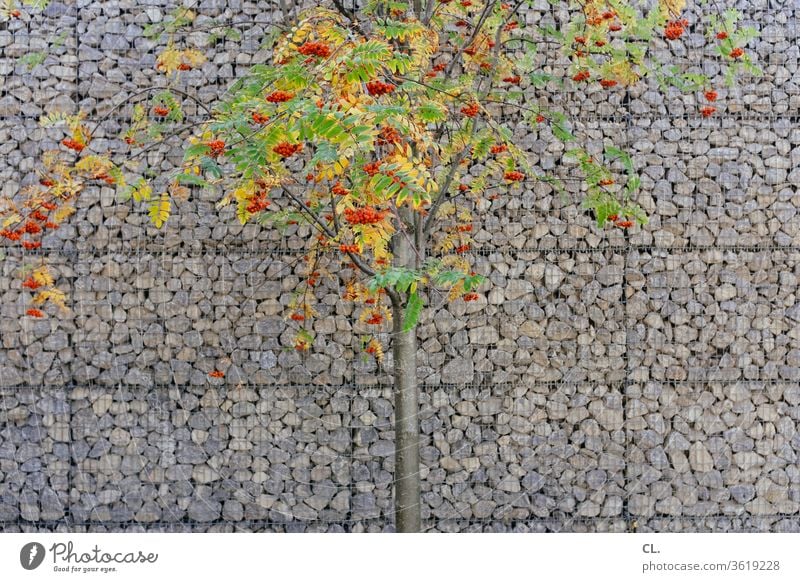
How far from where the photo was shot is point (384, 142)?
2.24 m

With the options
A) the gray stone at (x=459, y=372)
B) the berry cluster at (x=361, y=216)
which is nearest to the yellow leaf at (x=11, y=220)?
the berry cluster at (x=361, y=216)

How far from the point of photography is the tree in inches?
70.7

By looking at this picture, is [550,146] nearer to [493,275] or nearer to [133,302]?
[493,275]

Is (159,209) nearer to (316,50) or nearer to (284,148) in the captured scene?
(284,148)

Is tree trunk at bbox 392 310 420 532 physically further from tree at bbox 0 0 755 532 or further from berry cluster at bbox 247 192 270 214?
berry cluster at bbox 247 192 270 214

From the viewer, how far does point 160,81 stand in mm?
3121

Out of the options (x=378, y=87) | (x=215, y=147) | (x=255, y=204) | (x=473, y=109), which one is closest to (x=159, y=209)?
(x=255, y=204)

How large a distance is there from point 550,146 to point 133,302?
1.93 metres

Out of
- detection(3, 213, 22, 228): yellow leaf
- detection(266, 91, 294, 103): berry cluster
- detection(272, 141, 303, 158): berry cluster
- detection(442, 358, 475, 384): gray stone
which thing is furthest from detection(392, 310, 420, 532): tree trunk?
detection(3, 213, 22, 228): yellow leaf

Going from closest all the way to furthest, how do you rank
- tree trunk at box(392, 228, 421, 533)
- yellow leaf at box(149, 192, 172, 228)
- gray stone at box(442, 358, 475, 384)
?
1. yellow leaf at box(149, 192, 172, 228)
2. tree trunk at box(392, 228, 421, 533)
3. gray stone at box(442, 358, 475, 384)

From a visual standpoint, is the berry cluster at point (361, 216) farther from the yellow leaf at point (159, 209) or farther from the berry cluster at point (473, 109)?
the yellow leaf at point (159, 209)

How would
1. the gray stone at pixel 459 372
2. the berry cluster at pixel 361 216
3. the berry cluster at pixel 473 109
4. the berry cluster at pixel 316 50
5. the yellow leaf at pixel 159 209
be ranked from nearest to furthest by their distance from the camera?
the berry cluster at pixel 316 50, the berry cluster at pixel 361 216, the berry cluster at pixel 473 109, the yellow leaf at pixel 159 209, the gray stone at pixel 459 372

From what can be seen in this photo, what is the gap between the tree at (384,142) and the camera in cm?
180
